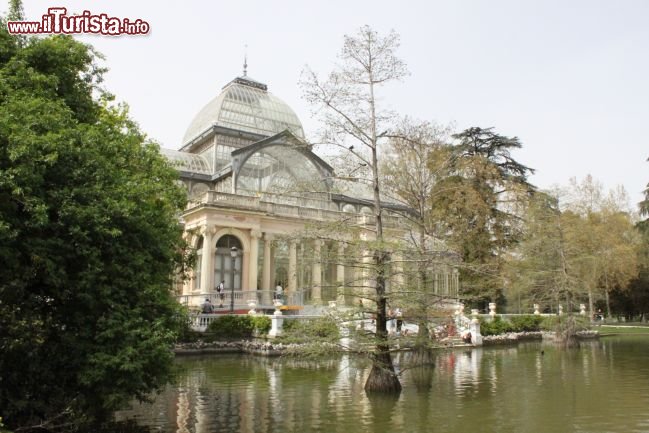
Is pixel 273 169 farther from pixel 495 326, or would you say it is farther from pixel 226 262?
pixel 495 326

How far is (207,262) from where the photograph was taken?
30359mm

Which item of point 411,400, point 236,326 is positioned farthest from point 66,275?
point 236,326

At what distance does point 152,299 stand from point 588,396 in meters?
9.71

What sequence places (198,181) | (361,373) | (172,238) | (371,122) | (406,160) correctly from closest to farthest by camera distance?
(172,238) < (371,122) < (361,373) < (406,160) < (198,181)

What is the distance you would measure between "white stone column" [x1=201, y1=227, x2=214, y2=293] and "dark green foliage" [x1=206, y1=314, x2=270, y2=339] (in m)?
7.94

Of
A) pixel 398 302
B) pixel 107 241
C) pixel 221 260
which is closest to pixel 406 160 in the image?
pixel 398 302

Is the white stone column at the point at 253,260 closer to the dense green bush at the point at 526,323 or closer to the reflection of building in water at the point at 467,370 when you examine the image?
the reflection of building in water at the point at 467,370

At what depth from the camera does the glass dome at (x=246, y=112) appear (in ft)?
123

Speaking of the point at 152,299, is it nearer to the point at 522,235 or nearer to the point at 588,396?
the point at 588,396

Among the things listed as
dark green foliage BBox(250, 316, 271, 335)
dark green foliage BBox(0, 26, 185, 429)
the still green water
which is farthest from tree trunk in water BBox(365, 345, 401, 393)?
dark green foliage BBox(250, 316, 271, 335)

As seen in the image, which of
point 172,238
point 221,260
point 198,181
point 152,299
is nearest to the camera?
point 152,299

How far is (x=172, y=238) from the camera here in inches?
391

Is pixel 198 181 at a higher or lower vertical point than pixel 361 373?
higher

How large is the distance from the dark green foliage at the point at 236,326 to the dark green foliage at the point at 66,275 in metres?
14.0
